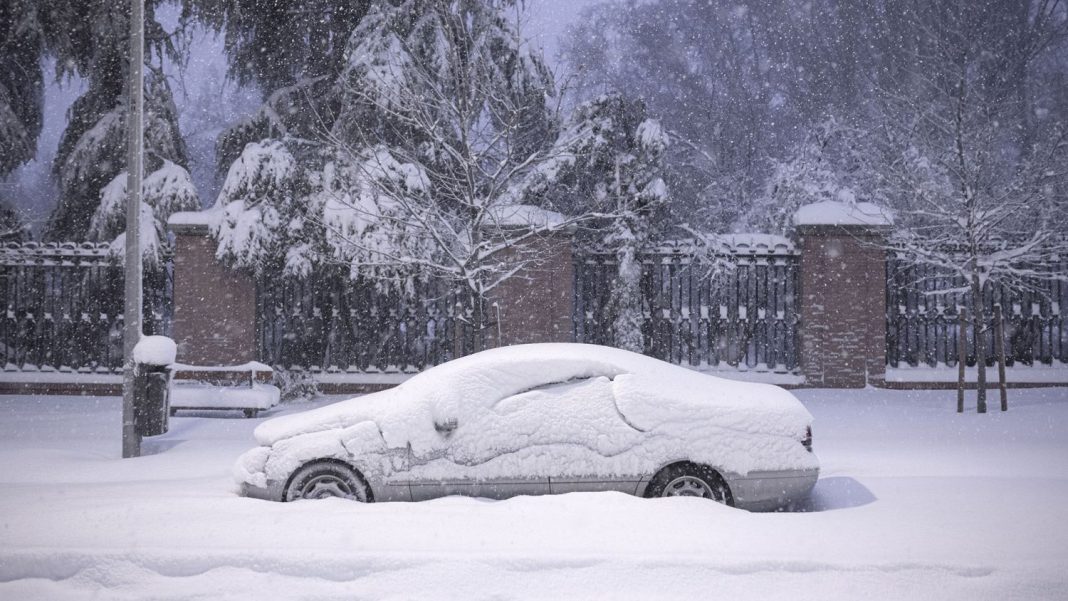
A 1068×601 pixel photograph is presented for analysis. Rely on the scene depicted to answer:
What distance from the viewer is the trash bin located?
30.1 feet

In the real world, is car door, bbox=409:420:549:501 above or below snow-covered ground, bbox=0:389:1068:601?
above

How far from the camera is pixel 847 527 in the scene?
5.23m

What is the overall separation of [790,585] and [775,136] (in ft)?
79.7

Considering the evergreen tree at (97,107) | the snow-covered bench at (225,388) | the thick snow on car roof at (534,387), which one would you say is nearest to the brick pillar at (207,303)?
the snow-covered bench at (225,388)

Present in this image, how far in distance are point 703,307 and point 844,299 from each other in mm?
2104

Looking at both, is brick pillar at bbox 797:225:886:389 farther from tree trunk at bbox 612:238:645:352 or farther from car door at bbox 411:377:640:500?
car door at bbox 411:377:640:500

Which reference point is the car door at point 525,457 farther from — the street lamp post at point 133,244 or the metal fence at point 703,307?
the metal fence at point 703,307

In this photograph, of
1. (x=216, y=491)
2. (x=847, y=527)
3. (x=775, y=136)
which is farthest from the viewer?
(x=775, y=136)

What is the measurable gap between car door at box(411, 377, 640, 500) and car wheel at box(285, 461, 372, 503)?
45 centimetres

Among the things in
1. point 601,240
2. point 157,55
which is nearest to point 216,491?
point 601,240

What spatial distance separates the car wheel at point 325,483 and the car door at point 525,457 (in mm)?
450

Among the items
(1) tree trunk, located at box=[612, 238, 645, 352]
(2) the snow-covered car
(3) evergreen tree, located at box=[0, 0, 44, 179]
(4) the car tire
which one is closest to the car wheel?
(2) the snow-covered car

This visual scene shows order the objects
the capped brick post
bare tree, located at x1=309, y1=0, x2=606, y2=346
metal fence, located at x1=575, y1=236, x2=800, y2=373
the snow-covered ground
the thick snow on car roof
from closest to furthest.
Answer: the snow-covered ground, the thick snow on car roof, bare tree, located at x1=309, y1=0, x2=606, y2=346, the capped brick post, metal fence, located at x1=575, y1=236, x2=800, y2=373

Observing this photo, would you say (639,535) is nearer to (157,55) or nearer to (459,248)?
(459,248)
